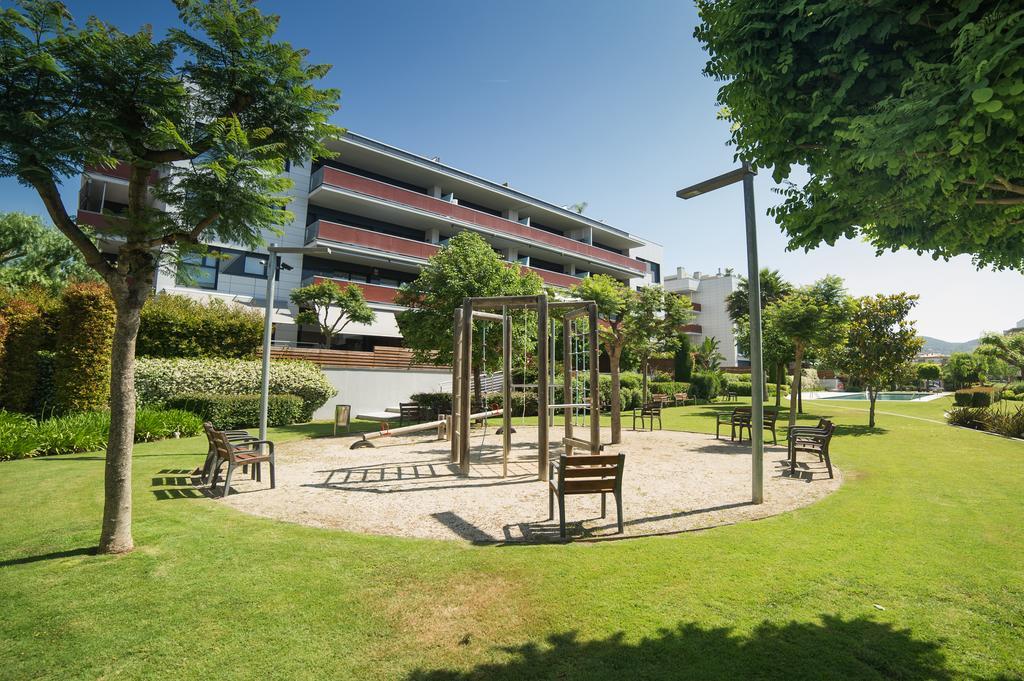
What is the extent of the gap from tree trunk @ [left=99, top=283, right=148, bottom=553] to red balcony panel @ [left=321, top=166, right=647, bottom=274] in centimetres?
2553

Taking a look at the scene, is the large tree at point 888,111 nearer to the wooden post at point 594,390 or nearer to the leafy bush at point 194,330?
the wooden post at point 594,390

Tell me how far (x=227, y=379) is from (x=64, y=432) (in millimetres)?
5838

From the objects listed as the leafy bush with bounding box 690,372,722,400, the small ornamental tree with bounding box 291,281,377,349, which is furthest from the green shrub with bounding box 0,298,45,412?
the leafy bush with bounding box 690,372,722,400

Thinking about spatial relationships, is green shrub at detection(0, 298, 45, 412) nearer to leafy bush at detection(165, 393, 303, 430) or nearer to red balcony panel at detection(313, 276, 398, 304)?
leafy bush at detection(165, 393, 303, 430)

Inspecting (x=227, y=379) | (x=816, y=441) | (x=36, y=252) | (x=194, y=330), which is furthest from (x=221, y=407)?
(x=36, y=252)

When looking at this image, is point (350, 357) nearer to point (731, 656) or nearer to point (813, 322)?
point (813, 322)

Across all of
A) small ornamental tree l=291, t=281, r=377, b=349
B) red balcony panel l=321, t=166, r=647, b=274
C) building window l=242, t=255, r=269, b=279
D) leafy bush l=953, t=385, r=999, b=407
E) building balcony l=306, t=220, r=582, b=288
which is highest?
red balcony panel l=321, t=166, r=647, b=274

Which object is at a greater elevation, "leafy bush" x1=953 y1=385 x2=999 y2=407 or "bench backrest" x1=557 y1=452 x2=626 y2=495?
"leafy bush" x1=953 y1=385 x2=999 y2=407

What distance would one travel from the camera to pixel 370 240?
29.0 metres

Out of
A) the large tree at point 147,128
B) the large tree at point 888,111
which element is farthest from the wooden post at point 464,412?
the large tree at point 888,111

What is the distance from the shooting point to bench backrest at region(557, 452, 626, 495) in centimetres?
608

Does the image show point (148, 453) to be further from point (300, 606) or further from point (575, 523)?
point (575, 523)

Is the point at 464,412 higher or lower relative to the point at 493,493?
higher

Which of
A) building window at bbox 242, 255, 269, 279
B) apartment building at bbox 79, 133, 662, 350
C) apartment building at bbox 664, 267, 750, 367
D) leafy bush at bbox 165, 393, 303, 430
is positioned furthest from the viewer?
apartment building at bbox 664, 267, 750, 367
